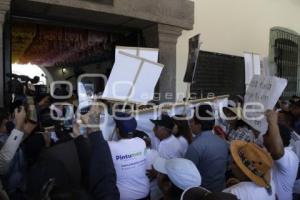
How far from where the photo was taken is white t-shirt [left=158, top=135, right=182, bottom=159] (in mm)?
3434

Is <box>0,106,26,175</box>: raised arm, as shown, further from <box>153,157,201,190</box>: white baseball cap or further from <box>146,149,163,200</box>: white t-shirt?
<box>153,157,201,190</box>: white baseball cap

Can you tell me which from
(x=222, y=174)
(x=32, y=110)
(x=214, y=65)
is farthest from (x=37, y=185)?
(x=214, y=65)

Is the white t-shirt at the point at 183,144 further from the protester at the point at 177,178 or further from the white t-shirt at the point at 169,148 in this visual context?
the protester at the point at 177,178

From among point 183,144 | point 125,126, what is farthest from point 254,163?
point 183,144

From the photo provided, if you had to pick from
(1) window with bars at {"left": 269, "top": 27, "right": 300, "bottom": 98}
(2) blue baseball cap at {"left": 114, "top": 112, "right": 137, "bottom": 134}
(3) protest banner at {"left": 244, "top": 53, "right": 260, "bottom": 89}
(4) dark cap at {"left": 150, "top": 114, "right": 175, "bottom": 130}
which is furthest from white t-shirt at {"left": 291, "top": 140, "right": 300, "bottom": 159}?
(1) window with bars at {"left": 269, "top": 27, "right": 300, "bottom": 98}

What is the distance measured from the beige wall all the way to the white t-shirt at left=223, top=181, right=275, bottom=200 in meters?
3.81

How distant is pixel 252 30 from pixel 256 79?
4.57m

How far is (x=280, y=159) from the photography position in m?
2.70

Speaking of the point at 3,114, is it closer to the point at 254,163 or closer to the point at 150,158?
the point at 150,158

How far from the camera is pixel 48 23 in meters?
5.29

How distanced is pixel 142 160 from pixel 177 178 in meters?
0.72

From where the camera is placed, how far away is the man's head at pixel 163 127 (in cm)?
353

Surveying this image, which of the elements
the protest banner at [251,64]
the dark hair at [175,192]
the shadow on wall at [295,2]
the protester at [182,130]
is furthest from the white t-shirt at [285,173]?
the shadow on wall at [295,2]

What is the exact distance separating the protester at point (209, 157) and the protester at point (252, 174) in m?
0.58
